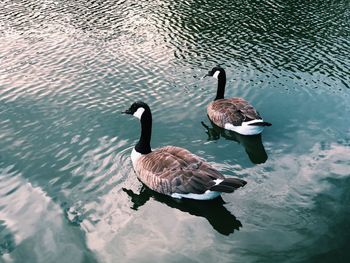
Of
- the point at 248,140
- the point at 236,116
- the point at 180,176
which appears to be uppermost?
the point at 180,176

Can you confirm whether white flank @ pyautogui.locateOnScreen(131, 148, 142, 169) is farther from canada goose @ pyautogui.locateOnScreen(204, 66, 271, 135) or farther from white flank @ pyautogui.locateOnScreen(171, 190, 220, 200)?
canada goose @ pyautogui.locateOnScreen(204, 66, 271, 135)

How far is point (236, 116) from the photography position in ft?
52.6

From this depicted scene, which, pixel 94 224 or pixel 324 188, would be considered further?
pixel 324 188

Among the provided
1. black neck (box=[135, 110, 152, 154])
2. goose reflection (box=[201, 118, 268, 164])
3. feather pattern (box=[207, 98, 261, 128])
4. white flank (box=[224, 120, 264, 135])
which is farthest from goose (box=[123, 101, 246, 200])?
feather pattern (box=[207, 98, 261, 128])

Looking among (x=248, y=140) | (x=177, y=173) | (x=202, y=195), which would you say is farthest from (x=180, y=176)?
(x=248, y=140)

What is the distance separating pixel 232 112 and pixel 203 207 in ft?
17.2

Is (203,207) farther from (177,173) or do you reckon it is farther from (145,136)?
(145,136)

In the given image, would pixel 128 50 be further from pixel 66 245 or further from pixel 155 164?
pixel 66 245

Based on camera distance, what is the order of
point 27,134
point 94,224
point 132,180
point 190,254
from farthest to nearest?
point 27,134
point 132,180
point 94,224
point 190,254

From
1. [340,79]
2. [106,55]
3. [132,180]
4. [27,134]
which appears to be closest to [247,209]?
[132,180]

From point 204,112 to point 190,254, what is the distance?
29.0 feet

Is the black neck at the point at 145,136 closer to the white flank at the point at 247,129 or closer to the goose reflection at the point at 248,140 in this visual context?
the goose reflection at the point at 248,140

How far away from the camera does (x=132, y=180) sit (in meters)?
13.5

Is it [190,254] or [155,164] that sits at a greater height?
[155,164]
